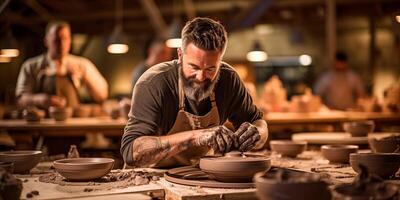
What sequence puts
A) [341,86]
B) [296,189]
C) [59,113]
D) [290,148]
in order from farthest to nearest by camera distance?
1. [341,86]
2. [59,113]
3. [290,148]
4. [296,189]

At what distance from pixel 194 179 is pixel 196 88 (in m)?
0.79

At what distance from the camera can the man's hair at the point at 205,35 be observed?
11.8 feet

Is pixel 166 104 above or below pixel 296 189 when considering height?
above

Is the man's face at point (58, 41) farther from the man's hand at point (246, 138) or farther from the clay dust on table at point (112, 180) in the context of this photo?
the man's hand at point (246, 138)

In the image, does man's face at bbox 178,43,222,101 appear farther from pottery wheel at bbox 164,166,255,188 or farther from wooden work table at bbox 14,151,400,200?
wooden work table at bbox 14,151,400,200

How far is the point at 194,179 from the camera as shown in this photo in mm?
3131

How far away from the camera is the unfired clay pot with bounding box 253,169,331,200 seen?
2.24m

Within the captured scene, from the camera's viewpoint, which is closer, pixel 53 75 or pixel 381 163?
pixel 381 163

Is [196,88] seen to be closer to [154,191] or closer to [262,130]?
[262,130]

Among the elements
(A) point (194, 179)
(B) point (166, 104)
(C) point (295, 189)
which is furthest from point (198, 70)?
(C) point (295, 189)

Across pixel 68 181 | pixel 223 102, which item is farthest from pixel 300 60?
pixel 68 181

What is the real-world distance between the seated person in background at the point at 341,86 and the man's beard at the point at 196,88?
7320mm

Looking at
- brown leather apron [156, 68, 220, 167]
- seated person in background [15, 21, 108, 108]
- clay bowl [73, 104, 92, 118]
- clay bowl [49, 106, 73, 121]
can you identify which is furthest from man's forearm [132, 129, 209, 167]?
clay bowl [73, 104, 92, 118]

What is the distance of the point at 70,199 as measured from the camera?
272 centimetres
